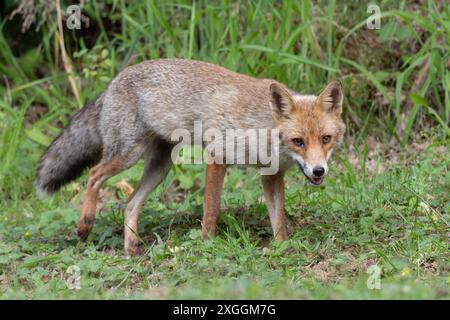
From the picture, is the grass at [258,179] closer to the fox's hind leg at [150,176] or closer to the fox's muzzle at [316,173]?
the fox's hind leg at [150,176]

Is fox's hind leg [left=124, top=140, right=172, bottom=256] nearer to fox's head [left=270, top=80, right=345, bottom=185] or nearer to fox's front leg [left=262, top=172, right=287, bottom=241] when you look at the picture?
fox's front leg [left=262, top=172, right=287, bottom=241]

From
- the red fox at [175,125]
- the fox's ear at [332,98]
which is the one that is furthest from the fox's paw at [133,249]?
the fox's ear at [332,98]

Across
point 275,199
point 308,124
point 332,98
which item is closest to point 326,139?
point 308,124

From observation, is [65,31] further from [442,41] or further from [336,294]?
[336,294]

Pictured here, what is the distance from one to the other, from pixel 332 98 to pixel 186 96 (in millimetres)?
1346

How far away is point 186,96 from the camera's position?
676cm

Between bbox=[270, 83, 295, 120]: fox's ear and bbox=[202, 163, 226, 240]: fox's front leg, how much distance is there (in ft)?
2.33

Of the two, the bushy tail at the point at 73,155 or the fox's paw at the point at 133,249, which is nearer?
the fox's paw at the point at 133,249

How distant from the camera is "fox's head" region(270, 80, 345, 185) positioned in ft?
19.3

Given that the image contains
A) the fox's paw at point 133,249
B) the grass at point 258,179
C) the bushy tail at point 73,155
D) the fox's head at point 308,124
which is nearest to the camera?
the grass at point 258,179

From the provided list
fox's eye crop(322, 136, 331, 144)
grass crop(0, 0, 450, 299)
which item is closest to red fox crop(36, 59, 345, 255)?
fox's eye crop(322, 136, 331, 144)

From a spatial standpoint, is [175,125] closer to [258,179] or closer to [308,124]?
[308,124]

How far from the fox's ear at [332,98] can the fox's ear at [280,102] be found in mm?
252

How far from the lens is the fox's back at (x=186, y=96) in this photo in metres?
6.50
